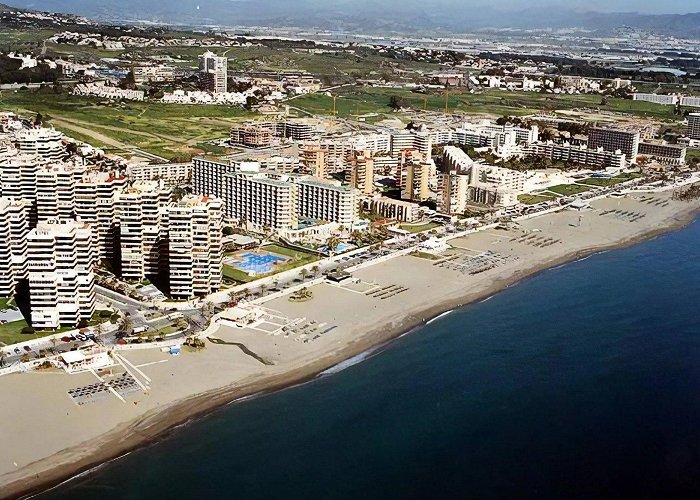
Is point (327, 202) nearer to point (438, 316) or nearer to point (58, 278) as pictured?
point (438, 316)

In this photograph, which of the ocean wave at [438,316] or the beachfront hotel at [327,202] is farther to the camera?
the beachfront hotel at [327,202]

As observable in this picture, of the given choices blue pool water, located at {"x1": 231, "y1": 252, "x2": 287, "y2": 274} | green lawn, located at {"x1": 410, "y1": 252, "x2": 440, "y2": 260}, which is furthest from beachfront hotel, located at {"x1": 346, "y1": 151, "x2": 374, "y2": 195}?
blue pool water, located at {"x1": 231, "y1": 252, "x2": 287, "y2": 274}

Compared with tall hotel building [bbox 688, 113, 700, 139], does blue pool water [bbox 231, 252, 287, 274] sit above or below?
below

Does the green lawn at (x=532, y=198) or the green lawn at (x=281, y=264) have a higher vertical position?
the green lawn at (x=532, y=198)

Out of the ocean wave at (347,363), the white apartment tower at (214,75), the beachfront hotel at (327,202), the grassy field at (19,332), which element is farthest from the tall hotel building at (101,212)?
the white apartment tower at (214,75)

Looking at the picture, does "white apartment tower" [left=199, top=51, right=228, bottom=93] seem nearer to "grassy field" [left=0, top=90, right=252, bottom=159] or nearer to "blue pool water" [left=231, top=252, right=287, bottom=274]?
"grassy field" [left=0, top=90, right=252, bottom=159]

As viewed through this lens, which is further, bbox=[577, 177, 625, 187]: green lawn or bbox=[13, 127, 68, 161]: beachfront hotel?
bbox=[577, 177, 625, 187]: green lawn

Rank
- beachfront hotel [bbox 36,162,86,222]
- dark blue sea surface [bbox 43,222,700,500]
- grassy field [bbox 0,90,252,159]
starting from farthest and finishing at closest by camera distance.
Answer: grassy field [bbox 0,90,252,159] < beachfront hotel [bbox 36,162,86,222] < dark blue sea surface [bbox 43,222,700,500]

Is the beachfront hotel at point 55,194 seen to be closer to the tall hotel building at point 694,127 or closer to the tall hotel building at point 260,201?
the tall hotel building at point 260,201
